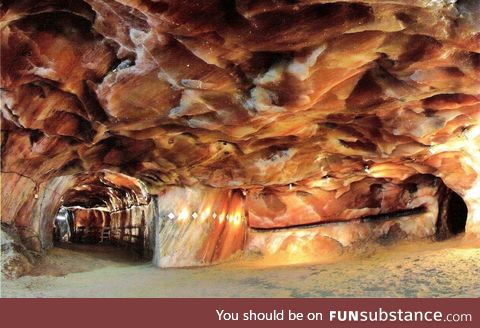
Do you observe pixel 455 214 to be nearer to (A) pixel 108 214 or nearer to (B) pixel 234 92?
(B) pixel 234 92

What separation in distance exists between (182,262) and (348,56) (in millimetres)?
8614

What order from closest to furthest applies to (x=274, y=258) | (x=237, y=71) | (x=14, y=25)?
(x=14, y=25) < (x=237, y=71) < (x=274, y=258)

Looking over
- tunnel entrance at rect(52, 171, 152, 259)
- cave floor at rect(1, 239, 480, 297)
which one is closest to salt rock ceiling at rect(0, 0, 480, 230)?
cave floor at rect(1, 239, 480, 297)

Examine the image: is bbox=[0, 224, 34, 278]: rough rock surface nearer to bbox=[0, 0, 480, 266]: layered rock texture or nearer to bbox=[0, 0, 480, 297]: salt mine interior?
bbox=[0, 0, 480, 297]: salt mine interior

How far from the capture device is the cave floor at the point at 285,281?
6.77 metres

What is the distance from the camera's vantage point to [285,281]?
8297mm

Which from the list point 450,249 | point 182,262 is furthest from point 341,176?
point 182,262

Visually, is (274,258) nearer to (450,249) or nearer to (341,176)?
(341,176)

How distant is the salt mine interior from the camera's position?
5.71 metres

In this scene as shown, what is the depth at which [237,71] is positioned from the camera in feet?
22.5

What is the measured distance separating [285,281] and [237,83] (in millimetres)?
3933

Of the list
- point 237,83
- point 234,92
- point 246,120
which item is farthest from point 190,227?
point 237,83

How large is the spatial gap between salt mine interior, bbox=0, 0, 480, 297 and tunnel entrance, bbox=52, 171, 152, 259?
0.94ft

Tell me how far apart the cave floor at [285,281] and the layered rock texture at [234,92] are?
1.88m
